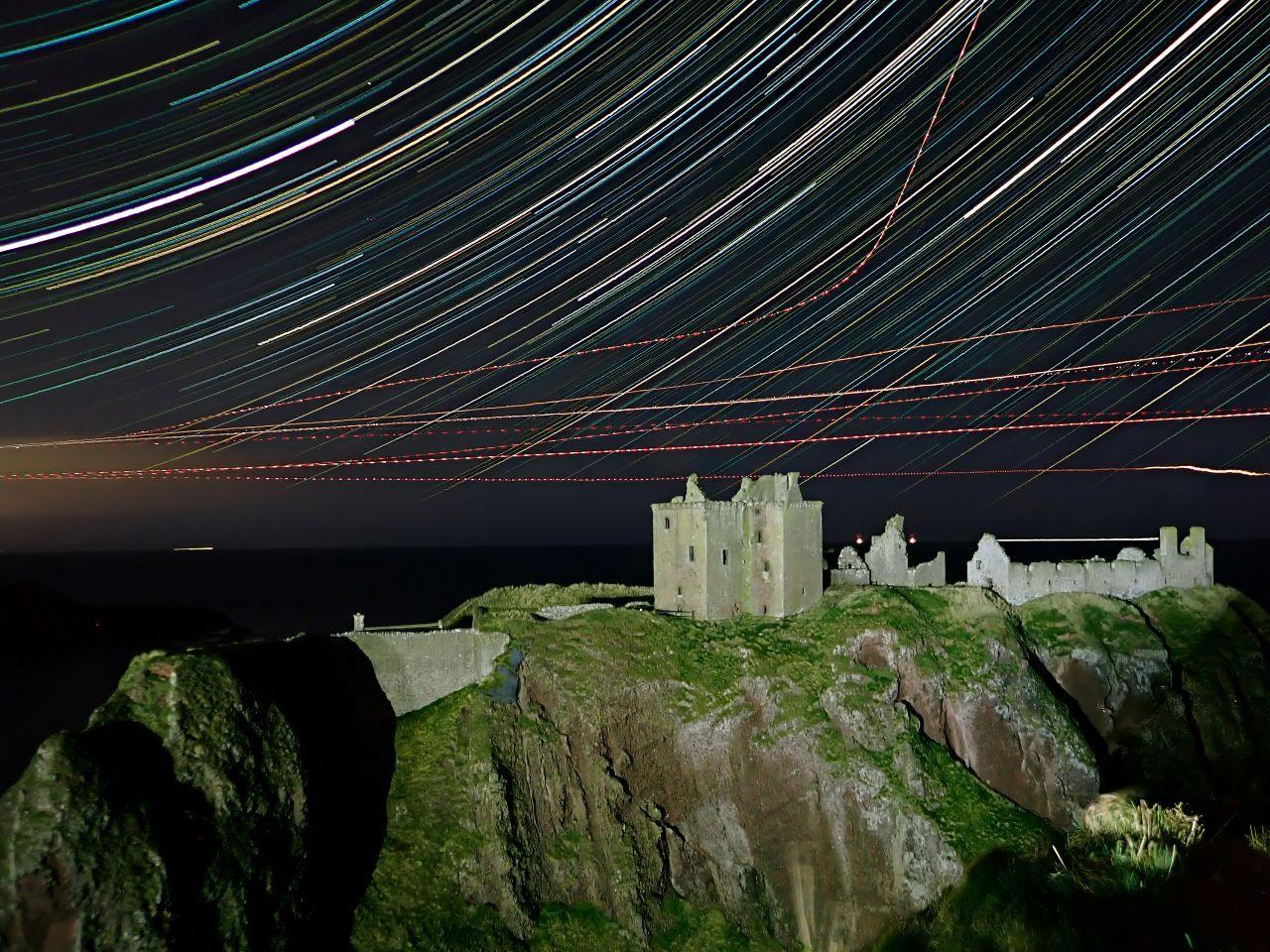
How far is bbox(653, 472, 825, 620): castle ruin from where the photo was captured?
147ft

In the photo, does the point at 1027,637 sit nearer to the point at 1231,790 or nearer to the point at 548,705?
the point at 1231,790

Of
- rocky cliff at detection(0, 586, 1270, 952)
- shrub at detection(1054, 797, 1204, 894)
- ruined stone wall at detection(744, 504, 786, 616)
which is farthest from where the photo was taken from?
ruined stone wall at detection(744, 504, 786, 616)

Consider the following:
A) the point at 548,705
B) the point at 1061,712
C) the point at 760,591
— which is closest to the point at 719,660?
the point at 760,591

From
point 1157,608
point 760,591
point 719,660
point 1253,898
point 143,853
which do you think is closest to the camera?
point 1253,898

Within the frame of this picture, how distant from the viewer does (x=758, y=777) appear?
4031 centimetres

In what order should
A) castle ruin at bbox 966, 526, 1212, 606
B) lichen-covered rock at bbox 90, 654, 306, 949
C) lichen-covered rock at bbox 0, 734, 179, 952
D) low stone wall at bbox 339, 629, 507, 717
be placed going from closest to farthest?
lichen-covered rock at bbox 0, 734, 179, 952 → lichen-covered rock at bbox 90, 654, 306, 949 → low stone wall at bbox 339, 629, 507, 717 → castle ruin at bbox 966, 526, 1212, 606

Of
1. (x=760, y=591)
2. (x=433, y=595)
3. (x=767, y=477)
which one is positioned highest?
(x=767, y=477)

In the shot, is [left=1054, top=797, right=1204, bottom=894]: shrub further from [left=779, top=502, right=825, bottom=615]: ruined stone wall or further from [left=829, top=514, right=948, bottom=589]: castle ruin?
[left=829, top=514, right=948, bottom=589]: castle ruin

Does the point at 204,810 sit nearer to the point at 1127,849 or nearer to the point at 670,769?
the point at 670,769

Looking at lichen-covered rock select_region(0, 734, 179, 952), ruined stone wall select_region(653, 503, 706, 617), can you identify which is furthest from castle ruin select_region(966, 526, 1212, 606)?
lichen-covered rock select_region(0, 734, 179, 952)

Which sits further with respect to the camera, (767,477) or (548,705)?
(767,477)

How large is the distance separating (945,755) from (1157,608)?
732 inches

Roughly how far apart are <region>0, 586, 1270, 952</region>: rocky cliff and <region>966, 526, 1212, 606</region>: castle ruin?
12.4 ft

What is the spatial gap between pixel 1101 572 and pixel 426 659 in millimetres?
36334
